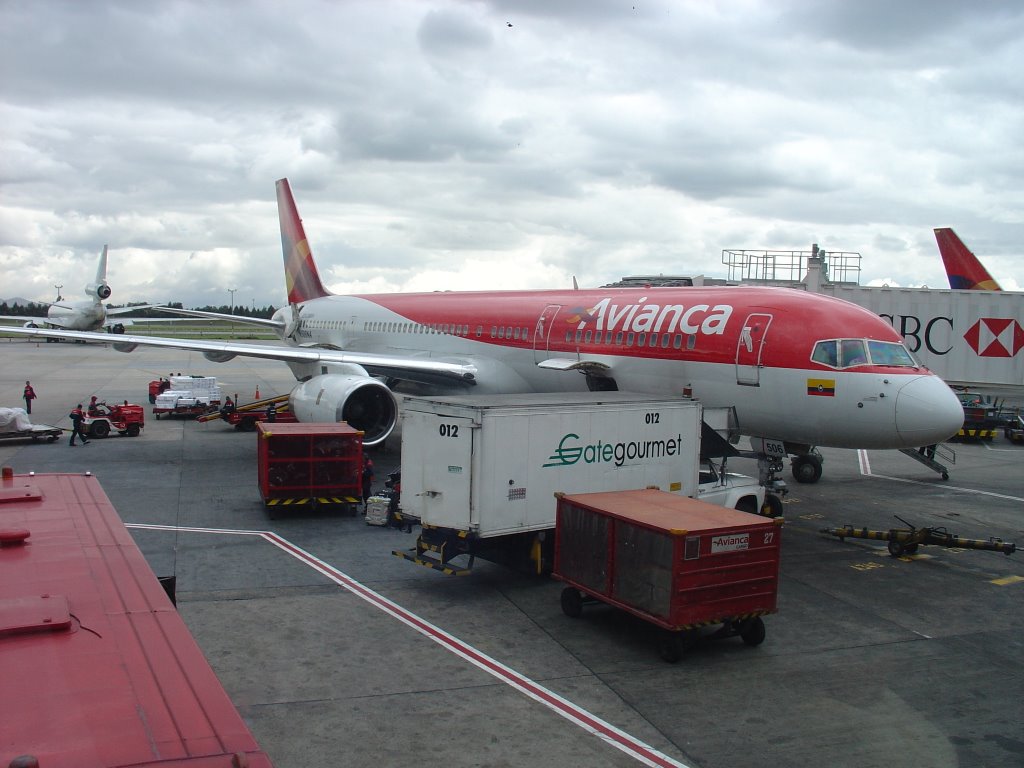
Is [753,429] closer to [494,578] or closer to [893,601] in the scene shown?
[893,601]

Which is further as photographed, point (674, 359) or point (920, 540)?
point (674, 359)

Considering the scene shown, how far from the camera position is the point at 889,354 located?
52.4 ft

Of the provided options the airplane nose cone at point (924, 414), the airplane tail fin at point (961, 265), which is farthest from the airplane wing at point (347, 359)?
the airplane tail fin at point (961, 265)

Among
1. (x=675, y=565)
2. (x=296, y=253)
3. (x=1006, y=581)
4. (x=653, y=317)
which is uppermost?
(x=296, y=253)

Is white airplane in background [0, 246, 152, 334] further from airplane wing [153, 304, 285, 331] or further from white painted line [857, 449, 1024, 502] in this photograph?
white painted line [857, 449, 1024, 502]

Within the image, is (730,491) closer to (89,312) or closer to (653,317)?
(653,317)

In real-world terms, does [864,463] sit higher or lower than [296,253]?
lower

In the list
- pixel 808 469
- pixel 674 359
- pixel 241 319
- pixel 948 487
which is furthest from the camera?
pixel 241 319

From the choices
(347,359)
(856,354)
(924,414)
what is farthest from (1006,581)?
(347,359)

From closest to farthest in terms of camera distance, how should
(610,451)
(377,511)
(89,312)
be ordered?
(610,451)
(377,511)
(89,312)

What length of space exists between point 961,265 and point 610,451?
1166 inches

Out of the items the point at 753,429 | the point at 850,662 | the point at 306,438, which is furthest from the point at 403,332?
the point at 850,662

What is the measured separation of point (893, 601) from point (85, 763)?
12.6 metres

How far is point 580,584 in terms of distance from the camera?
11.9 metres
